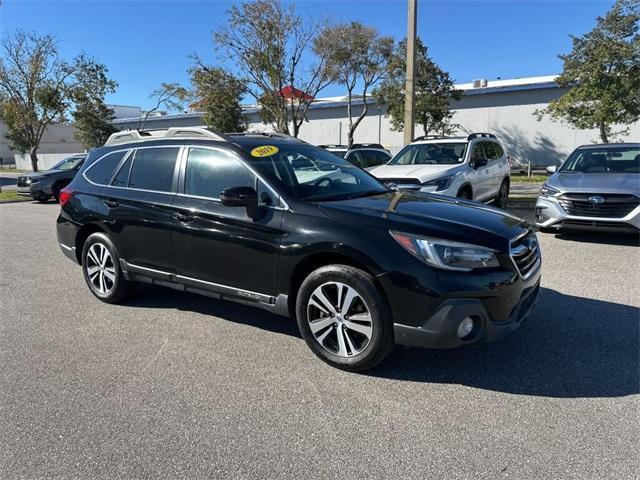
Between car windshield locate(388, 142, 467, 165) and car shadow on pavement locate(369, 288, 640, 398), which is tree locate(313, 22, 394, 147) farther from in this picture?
car shadow on pavement locate(369, 288, 640, 398)

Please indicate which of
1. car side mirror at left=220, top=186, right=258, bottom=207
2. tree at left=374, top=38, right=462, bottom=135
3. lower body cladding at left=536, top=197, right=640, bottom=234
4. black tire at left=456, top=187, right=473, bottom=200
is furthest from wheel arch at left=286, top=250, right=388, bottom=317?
tree at left=374, top=38, right=462, bottom=135

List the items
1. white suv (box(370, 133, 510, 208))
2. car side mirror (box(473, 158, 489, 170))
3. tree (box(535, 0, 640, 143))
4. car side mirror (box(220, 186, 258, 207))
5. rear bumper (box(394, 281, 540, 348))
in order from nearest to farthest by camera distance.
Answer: rear bumper (box(394, 281, 540, 348)), car side mirror (box(220, 186, 258, 207)), white suv (box(370, 133, 510, 208)), car side mirror (box(473, 158, 489, 170)), tree (box(535, 0, 640, 143))

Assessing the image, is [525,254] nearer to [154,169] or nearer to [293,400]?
[293,400]

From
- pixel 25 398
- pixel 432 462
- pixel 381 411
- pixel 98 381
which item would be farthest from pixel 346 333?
pixel 25 398

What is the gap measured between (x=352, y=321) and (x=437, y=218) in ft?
3.20

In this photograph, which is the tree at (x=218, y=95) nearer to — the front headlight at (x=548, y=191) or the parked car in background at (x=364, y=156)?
the parked car in background at (x=364, y=156)

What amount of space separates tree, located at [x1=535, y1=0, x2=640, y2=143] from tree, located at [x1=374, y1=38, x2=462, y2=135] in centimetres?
751

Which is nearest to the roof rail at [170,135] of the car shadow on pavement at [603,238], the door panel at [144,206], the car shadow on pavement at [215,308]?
the door panel at [144,206]

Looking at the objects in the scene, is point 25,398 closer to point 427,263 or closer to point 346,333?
point 346,333

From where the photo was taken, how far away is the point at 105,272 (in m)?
5.09

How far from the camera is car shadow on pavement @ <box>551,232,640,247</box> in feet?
25.2

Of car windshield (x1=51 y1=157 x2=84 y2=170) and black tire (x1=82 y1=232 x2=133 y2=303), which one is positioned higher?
car windshield (x1=51 y1=157 x2=84 y2=170)

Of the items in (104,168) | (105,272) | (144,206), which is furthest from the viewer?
(104,168)

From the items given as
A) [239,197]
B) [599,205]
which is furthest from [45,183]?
[599,205]
